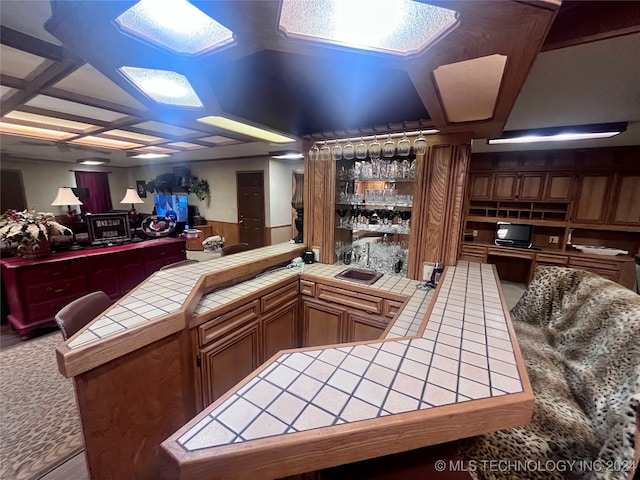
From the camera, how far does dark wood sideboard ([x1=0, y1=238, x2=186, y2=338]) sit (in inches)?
109

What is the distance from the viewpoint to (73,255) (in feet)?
10.2

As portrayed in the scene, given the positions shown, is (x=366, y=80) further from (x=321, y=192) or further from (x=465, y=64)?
(x=321, y=192)

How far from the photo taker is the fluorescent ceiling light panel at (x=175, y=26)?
35.0 inches

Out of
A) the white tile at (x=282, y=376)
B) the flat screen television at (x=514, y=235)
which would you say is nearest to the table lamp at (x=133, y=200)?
the white tile at (x=282, y=376)

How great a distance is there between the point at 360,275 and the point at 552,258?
3.85m

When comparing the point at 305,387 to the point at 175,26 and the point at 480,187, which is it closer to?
the point at 175,26

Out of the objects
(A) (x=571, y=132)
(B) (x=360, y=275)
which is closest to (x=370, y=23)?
(B) (x=360, y=275)

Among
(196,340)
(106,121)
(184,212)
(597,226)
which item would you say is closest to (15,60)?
(106,121)

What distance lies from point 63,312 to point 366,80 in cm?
215

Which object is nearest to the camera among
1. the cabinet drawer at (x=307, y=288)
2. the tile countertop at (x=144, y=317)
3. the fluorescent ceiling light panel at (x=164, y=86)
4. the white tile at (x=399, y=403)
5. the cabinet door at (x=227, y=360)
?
the white tile at (x=399, y=403)

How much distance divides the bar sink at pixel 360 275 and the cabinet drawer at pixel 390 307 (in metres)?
0.24

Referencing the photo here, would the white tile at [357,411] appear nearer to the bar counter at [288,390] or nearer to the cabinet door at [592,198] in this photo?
the bar counter at [288,390]

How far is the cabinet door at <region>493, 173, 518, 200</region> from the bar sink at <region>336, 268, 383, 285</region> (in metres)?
3.78

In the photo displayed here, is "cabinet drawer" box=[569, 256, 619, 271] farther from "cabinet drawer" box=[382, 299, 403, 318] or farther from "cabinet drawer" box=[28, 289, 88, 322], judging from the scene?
"cabinet drawer" box=[28, 289, 88, 322]
